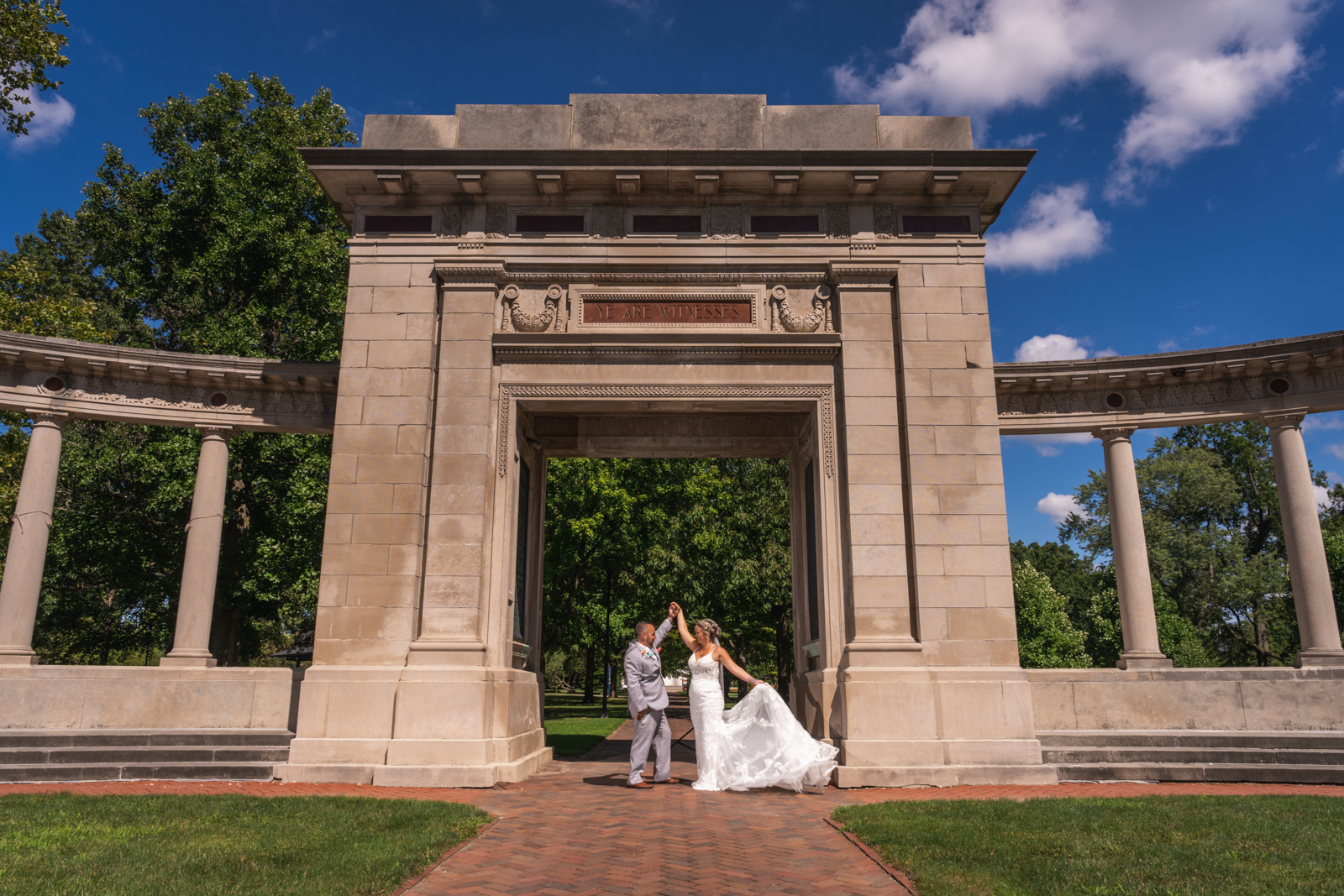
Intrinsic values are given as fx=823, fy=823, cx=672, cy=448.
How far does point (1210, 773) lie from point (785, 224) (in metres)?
10.7

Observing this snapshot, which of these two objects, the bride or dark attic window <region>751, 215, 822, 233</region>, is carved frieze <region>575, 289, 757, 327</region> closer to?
dark attic window <region>751, 215, 822, 233</region>

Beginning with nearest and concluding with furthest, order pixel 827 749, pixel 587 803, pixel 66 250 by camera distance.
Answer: pixel 587 803 < pixel 827 749 < pixel 66 250

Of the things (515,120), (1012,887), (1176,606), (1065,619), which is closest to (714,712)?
(1012,887)

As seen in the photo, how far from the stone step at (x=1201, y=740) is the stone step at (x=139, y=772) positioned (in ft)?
39.0

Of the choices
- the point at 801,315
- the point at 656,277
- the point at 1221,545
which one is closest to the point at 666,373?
the point at 656,277

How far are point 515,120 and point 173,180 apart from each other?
19498 mm

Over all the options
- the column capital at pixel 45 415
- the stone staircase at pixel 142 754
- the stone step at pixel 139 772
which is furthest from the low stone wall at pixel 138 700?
the column capital at pixel 45 415

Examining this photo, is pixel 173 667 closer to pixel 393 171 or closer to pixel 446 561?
pixel 446 561

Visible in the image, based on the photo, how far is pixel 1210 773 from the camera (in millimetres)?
12000

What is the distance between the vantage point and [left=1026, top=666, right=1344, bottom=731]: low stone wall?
→ 1352cm

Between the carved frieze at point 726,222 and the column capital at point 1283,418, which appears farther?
the column capital at point 1283,418

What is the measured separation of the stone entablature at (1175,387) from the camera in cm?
1530

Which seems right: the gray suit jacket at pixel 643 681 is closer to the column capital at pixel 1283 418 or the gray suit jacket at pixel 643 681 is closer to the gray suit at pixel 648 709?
the gray suit at pixel 648 709

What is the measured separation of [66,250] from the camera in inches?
1217
